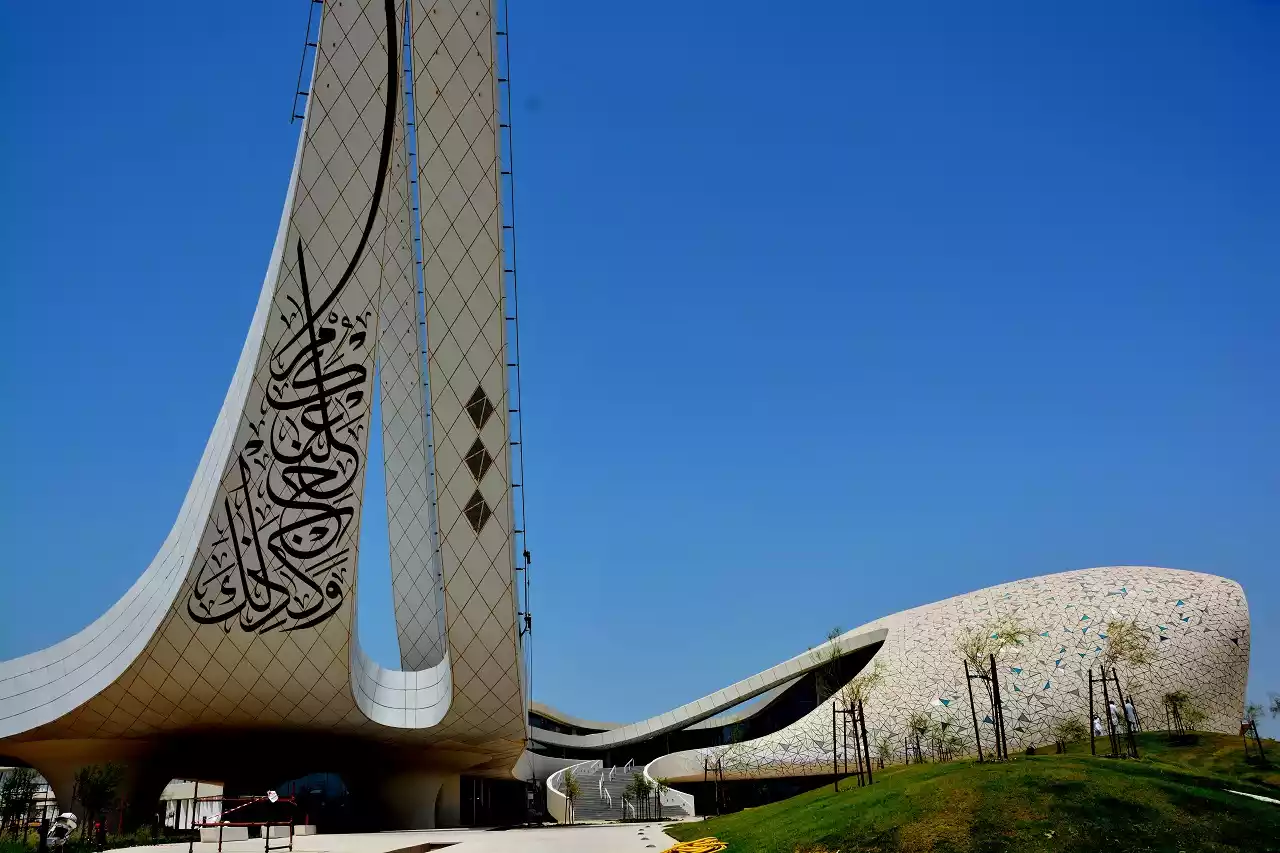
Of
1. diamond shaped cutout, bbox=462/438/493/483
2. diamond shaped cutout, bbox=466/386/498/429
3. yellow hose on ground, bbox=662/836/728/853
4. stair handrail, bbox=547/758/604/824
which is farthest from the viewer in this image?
stair handrail, bbox=547/758/604/824

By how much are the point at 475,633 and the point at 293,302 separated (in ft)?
26.1

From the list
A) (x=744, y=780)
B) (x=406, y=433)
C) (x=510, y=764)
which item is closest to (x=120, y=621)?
(x=406, y=433)

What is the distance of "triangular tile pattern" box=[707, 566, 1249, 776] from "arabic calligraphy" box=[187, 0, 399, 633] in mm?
26738

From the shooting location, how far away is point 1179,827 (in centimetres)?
988

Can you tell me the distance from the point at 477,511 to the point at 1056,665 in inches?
1122

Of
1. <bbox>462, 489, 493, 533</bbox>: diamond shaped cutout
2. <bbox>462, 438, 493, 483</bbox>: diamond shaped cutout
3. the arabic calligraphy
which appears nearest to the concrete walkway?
the arabic calligraphy

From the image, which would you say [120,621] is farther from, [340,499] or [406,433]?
[406,433]

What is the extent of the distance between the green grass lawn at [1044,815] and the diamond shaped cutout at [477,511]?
10.3 metres

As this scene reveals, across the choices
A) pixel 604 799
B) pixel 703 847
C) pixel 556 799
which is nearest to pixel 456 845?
pixel 703 847

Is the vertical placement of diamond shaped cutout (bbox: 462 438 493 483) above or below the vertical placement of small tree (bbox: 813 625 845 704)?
above

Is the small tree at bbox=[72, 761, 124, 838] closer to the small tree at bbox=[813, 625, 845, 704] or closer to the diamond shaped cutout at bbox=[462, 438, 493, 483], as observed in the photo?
the diamond shaped cutout at bbox=[462, 438, 493, 483]

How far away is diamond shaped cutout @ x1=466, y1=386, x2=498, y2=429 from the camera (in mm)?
21156

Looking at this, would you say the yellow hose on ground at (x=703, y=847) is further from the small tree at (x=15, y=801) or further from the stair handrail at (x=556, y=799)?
the stair handrail at (x=556, y=799)

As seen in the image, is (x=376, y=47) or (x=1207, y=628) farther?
(x=1207, y=628)
